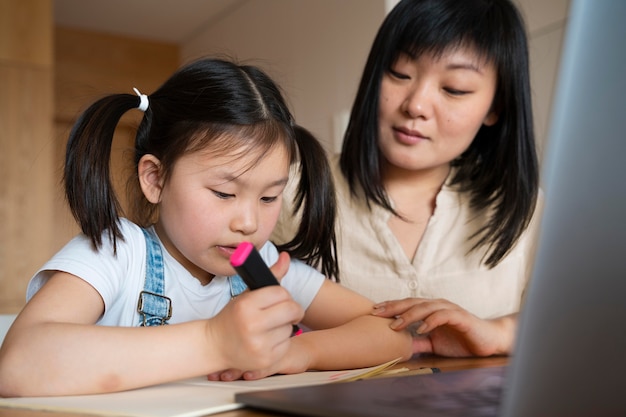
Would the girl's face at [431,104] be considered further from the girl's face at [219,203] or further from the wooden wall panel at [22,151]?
the wooden wall panel at [22,151]

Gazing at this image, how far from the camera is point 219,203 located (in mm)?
932

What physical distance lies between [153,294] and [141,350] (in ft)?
0.91

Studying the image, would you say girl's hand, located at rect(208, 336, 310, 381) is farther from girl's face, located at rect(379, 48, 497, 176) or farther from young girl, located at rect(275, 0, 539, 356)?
girl's face, located at rect(379, 48, 497, 176)

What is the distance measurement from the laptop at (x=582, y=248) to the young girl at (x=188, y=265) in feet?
1.12

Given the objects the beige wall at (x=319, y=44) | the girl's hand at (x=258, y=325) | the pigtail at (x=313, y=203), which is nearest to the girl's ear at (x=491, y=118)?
the pigtail at (x=313, y=203)

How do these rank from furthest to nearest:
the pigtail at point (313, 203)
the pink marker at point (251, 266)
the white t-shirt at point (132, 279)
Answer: the pigtail at point (313, 203) < the white t-shirt at point (132, 279) < the pink marker at point (251, 266)

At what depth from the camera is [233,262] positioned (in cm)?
59

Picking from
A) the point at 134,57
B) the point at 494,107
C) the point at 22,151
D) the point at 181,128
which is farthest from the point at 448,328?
the point at 134,57

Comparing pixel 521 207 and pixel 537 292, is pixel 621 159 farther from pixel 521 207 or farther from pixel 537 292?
pixel 521 207

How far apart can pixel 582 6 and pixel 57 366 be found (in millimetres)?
529

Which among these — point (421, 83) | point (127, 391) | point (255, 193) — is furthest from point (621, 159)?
point (421, 83)

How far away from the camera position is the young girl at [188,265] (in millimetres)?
653

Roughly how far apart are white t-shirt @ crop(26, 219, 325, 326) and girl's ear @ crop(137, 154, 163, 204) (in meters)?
0.05

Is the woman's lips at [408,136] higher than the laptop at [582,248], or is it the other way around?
the woman's lips at [408,136]
